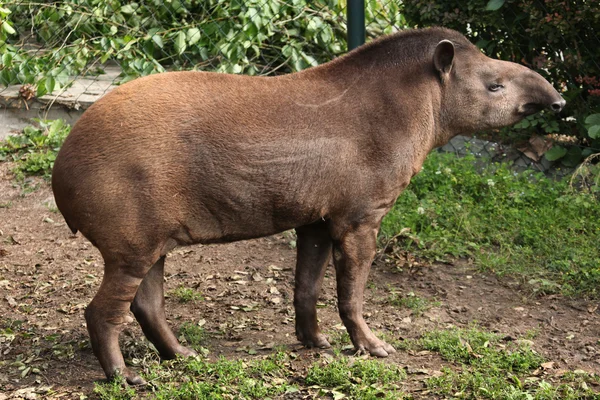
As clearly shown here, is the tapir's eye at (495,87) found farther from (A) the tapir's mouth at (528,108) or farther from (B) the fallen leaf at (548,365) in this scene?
(B) the fallen leaf at (548,365)

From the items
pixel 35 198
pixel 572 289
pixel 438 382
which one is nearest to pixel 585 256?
pixel 572 289

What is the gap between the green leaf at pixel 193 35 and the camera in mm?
9172

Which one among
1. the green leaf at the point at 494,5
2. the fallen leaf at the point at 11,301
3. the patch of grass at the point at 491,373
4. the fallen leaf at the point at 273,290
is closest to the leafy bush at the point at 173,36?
the green leaf at the point at 494,5

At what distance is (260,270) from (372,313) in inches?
Result: 44.1

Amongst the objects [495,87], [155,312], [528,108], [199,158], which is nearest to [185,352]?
[155,312]

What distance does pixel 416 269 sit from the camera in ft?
22.1

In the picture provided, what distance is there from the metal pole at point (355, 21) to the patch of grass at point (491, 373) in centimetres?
301

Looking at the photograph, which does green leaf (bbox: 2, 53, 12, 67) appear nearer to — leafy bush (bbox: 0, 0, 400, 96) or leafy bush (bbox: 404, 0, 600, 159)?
leafy bush (bbox: 0, 0, 400, 96)

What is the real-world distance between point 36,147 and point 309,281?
4.40m

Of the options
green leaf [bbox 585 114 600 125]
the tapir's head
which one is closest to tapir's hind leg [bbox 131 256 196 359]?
the tapir's head

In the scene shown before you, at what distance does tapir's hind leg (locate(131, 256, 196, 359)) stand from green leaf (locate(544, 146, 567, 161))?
14.1 ft

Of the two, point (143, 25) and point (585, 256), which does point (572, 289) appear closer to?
point (585, 256)

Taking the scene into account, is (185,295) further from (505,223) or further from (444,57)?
(505,223)

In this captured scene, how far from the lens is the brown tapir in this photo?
176 inches
